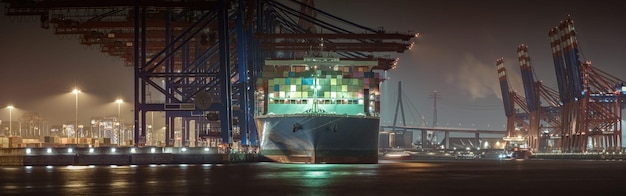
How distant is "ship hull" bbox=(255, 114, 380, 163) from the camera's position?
62375 millimetres

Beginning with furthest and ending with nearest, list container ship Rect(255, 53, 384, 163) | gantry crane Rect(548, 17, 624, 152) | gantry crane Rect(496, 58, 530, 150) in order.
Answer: gantry crane Rect(496, 58, 530, 150)
gantry crane Rect(548, 17, 624, 152)
container ship Rect(255, 53, 384, 163)

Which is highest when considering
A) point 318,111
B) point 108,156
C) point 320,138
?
point 318,111

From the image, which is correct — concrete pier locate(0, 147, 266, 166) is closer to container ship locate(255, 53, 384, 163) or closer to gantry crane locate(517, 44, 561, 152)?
container ship locate(255, 53, 384, 163)

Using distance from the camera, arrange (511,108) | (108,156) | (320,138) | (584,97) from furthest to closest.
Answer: (511,108) < (584,97) < (320,138) < (108,156)

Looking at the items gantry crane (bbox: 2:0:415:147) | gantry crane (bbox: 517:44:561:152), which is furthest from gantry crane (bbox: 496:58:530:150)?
gantry crane (bbox: 2:0:415:147)

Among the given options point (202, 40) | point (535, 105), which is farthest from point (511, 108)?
point (202, 40)

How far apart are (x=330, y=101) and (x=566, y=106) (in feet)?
237

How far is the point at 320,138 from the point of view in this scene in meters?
62.5

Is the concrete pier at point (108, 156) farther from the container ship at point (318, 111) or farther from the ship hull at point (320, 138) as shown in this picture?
the container ship at point (318, 111)

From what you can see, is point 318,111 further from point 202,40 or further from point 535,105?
point 535,105

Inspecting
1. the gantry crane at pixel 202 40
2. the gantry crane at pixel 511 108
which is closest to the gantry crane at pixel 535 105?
the gantry crane at pixel 511 108

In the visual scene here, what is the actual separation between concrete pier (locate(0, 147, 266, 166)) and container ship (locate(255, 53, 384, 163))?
4145mm

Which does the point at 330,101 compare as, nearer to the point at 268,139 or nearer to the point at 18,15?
the point at 268,139

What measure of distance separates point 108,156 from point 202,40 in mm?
15239
